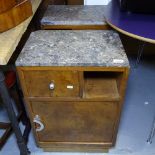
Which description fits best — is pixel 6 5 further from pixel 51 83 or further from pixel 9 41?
pixel 51 83

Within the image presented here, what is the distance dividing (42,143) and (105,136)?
14.0 inches

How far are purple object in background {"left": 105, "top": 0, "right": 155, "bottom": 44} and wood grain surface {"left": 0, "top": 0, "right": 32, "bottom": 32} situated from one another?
41cm

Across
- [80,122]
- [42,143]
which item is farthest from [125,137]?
[42,143]

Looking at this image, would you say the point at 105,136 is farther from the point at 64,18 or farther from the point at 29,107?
the point at 64,18

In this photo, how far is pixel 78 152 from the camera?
4.18 feet

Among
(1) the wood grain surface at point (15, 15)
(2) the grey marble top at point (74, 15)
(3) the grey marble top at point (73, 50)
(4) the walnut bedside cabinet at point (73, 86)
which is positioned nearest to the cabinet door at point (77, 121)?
(4) the walnut bedside cabinet at point (73, 86)

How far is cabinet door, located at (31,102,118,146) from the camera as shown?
1.02m

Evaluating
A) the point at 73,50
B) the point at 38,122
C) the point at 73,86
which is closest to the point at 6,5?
the point at 73,50

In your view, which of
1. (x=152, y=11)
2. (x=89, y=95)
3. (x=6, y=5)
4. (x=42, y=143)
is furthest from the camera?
(x=42, y=143)

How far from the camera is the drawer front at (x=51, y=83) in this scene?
899 mm

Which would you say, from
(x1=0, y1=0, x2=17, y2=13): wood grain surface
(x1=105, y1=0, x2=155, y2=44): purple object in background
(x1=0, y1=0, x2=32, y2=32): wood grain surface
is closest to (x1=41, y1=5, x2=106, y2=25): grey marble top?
(x1=105, y1=0, x2=155, y2=44): purple object in background

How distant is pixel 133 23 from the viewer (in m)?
1.04

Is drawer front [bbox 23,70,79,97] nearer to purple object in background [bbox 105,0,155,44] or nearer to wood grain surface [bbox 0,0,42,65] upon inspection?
wood grain surface [bbox 0,0,42,65]

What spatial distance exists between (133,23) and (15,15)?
552mm
